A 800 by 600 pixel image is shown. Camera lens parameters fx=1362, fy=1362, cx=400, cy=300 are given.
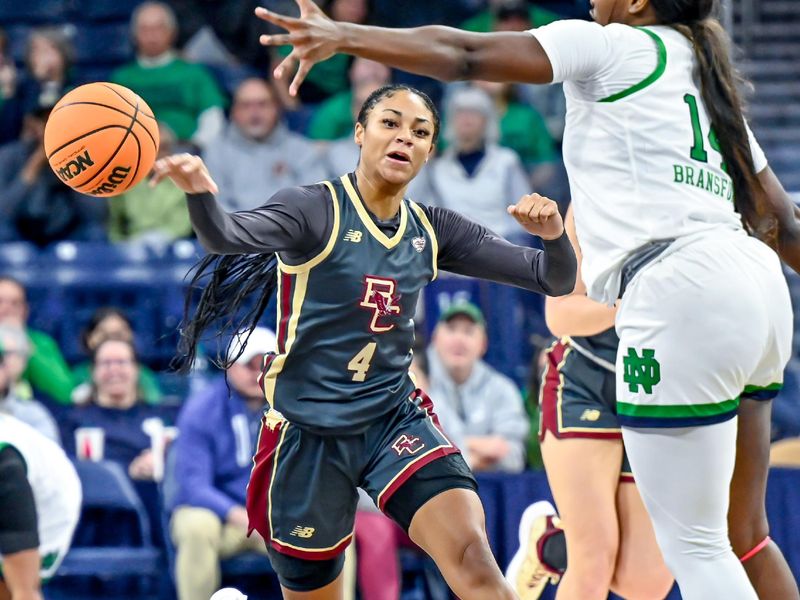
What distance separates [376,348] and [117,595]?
10.6 ft

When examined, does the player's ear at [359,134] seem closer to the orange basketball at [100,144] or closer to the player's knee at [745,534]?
the orange basketball at [100,144]

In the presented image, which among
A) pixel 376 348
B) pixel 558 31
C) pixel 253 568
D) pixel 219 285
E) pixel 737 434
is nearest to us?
pixel 558 31

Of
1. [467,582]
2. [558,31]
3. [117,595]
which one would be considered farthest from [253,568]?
[558,31]

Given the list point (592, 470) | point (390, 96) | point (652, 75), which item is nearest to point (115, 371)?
point (592, 470)

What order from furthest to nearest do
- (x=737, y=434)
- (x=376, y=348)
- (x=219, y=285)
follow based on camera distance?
1. (x=219, y=285)
2. (x=376, y=348)
3. (x=737, y=434)

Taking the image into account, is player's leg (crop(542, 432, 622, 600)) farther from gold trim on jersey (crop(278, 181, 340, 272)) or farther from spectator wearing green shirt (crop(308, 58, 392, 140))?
spectator wearing green shirt (crop(308, 58, 392, 140))

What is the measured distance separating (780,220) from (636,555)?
141cm

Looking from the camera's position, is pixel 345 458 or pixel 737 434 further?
pixel 345 458

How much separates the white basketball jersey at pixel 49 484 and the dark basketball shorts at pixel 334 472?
1.73 m

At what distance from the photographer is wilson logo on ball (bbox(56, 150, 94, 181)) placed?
404 centimetres

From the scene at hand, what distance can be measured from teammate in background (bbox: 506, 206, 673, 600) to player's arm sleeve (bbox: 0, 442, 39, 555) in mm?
2101

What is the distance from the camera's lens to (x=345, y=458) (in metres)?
4.27

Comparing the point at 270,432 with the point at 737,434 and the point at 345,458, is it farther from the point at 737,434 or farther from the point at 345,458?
the point at 737,434

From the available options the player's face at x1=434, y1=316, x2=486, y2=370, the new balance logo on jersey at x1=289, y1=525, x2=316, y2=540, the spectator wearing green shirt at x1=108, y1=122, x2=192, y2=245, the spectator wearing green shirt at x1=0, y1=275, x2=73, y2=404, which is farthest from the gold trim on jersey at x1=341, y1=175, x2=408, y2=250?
the spectator wearing green shirt at x1=108, y1=122, x2=192, y2=245
